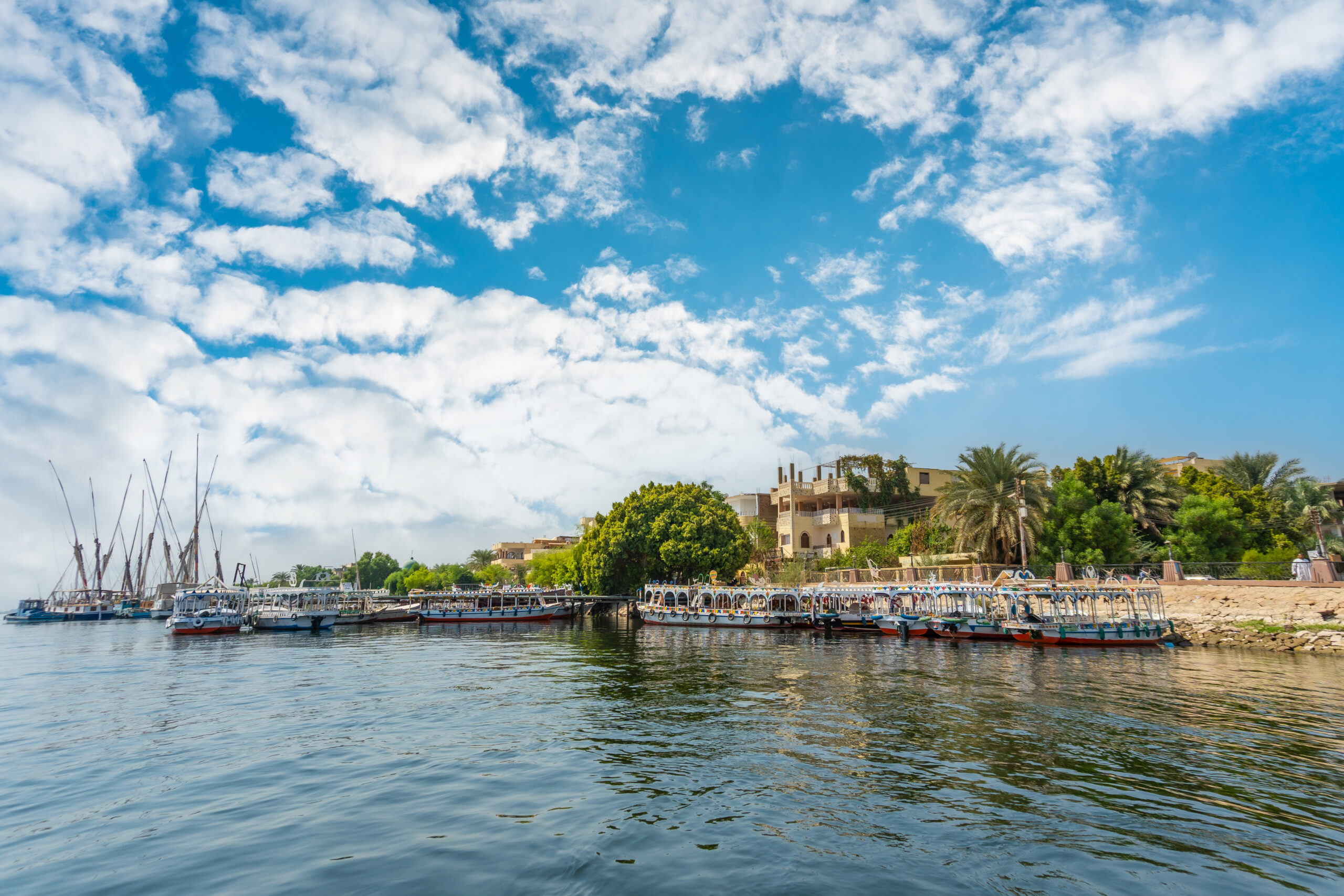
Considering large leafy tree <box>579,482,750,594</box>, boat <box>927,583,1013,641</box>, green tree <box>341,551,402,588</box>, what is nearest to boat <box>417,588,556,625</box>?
large leafy tree <box>579,482,750,594</box>

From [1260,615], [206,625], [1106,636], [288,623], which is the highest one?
[1260,615]

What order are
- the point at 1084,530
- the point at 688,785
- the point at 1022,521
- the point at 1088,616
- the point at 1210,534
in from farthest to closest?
the point at 1084,530
the point at 1210,534
the point at 1022,521
the point at 1088,616
the point at 688,785

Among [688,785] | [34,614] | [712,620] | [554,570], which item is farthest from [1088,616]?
[34,614]

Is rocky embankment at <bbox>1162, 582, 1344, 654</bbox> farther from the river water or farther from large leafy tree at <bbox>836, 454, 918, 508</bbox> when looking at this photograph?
large leafy tree at <bbox>836, 454, 918, 508</bbox>

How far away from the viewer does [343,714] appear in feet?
63.7

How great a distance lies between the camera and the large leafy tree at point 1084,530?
46188mm

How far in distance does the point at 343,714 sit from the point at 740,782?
12964 mm

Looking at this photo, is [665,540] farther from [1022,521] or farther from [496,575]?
[496,575]

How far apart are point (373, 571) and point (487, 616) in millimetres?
103461

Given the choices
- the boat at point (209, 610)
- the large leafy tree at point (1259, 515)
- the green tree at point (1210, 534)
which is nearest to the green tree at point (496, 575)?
the boat at point (209, 610)

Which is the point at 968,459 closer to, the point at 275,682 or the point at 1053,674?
the point at 1053,674

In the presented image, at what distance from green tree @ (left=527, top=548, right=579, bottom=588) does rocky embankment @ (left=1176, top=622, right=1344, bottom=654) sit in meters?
57.7

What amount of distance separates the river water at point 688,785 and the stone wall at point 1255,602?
965 centimetres

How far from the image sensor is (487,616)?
7281 centimetres
